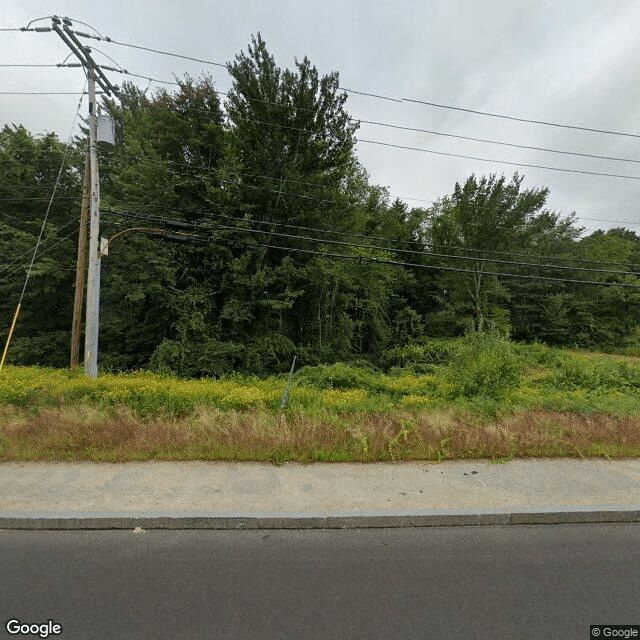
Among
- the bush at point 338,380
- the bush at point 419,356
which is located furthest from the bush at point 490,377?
the bush at point 419,356

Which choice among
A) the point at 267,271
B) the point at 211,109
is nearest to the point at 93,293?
the point at 267,271

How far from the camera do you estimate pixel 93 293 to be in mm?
9836

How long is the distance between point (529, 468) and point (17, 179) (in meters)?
26.2

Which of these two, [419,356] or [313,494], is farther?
[419,356]

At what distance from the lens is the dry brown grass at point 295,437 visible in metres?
4.71

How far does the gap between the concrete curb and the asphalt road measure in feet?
0.28

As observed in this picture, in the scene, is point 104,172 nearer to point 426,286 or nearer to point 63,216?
point 63,216

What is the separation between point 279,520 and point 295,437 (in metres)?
1.68

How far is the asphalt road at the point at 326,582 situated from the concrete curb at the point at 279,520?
85 millimetres

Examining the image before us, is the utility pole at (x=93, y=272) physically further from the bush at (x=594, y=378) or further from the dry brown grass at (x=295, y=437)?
the bush at (x=594, y=378)

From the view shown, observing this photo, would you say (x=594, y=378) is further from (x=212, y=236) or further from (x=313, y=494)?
(x=212, y=236)

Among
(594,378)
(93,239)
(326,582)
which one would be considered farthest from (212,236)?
(594,378)

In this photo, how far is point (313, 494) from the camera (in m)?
3.78

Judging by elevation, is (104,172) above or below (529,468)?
above
